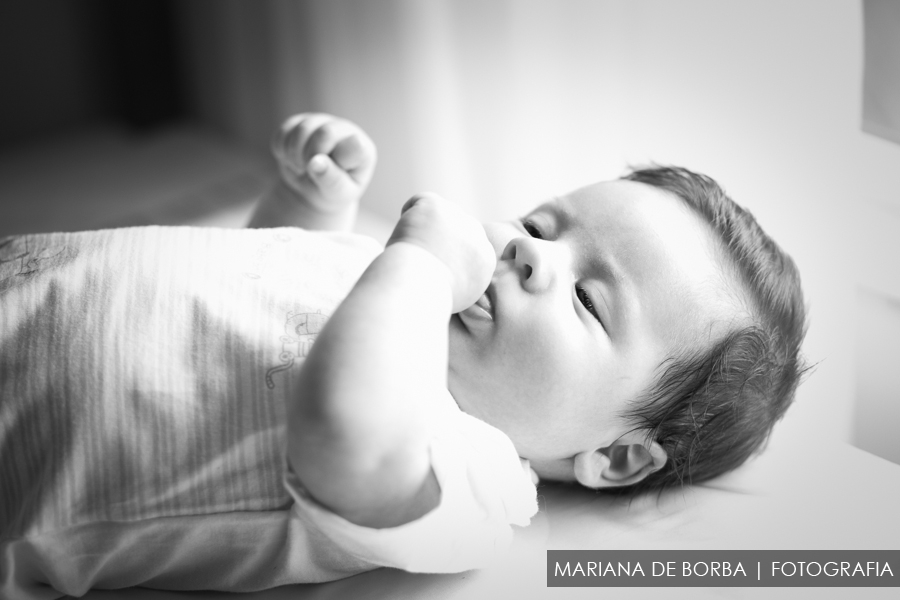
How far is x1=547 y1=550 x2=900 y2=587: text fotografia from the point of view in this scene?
0.82 meters

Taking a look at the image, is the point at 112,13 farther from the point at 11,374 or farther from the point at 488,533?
the point at 488,533

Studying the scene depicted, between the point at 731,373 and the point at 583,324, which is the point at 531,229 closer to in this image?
the point at 583,324

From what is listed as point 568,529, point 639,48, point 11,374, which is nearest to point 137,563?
point 11,374

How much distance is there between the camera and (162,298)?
2.59 feet

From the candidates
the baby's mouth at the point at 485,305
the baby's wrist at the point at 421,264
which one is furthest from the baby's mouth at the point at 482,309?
the baby's wrist at the point at 421,264

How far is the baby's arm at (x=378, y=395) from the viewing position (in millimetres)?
620

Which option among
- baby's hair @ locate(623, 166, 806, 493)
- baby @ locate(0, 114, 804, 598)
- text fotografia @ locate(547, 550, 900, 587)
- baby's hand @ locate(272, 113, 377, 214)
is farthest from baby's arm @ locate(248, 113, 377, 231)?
text fotografia @ locate(547, 550, 900, 587)

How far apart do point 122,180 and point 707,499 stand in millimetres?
1405

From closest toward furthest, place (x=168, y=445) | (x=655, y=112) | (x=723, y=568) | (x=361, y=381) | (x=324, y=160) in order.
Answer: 1. (x=361, y=381)
2. (x=168, y=445)
3. (x=723, y=568)
4. (x=324, y=160)
5. (x=655, y=112)

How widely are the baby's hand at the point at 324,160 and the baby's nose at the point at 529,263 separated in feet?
1.07

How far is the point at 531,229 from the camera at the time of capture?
3.11ft

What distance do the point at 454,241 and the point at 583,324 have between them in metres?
0.18

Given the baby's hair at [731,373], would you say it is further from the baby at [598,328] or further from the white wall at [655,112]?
the white wall at [655,112]

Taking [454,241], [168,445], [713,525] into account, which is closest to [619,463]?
[713,525]
